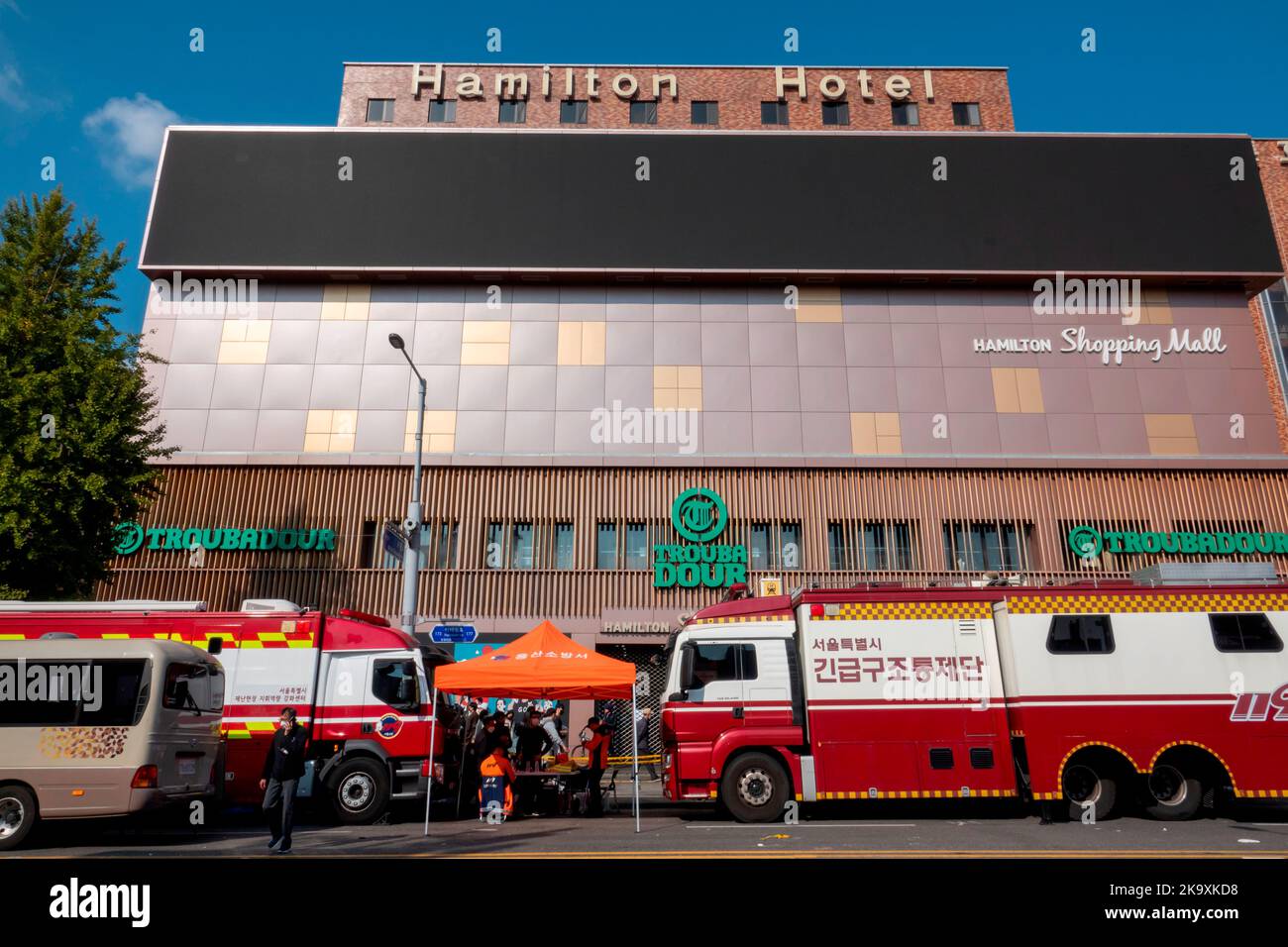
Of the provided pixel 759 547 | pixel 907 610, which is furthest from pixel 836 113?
pixel 907 610

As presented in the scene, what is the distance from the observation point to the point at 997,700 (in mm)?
12773

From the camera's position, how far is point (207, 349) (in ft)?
89.5

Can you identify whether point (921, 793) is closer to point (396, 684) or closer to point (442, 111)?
point (396, 684)

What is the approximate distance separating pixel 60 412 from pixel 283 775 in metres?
13.9

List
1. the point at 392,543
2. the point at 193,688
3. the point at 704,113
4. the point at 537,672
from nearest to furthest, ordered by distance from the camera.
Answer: the point at 193,688 < the point at 537,672 < the point at 392,543 < the point at 704,113

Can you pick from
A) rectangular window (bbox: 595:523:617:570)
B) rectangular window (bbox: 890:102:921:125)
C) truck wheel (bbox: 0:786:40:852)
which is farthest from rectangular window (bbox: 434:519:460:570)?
rectangular window (bbox: 890:102:921:125)

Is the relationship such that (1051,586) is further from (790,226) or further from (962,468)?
(790,226)

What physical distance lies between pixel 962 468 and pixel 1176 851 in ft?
59.6

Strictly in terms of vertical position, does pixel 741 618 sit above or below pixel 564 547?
below

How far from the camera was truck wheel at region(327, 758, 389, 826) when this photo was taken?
13.0 m

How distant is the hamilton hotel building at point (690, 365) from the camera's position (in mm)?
24859

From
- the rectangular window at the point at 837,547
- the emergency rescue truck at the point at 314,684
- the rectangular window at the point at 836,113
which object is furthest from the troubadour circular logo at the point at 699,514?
the rectangular window at the point at 836,113
